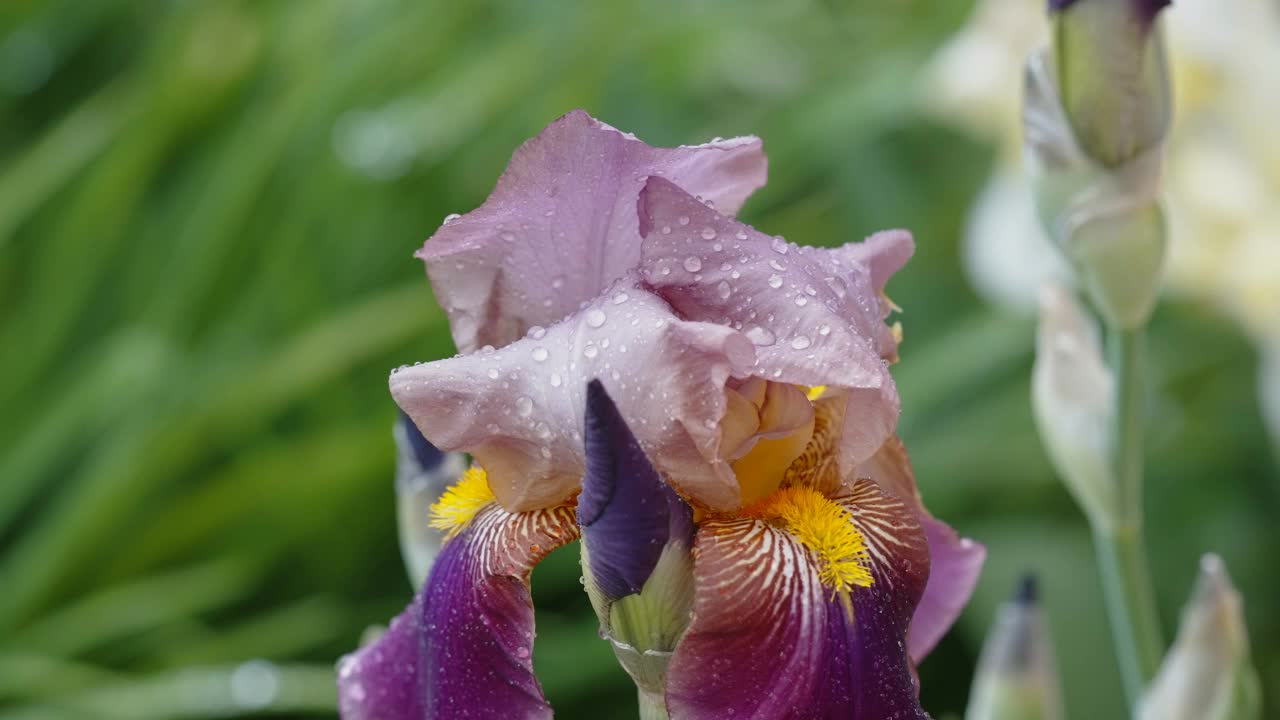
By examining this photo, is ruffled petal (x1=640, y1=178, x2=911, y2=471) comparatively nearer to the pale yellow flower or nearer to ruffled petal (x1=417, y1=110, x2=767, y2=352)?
ruffled petal (x1=417, y1=110, x2=767, y2=352)

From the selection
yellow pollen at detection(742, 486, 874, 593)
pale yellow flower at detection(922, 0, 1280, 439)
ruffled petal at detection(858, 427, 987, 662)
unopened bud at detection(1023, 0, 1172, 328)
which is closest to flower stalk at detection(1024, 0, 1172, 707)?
unopened bud at detection(1023, 0, 1172, 328)

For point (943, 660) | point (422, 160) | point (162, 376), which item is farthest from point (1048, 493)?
point (162, 376)

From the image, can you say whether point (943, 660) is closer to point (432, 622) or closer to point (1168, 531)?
point (1168, 531)

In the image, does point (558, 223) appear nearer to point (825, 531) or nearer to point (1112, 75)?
point (825, 531)

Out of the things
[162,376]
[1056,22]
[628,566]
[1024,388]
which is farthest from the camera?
[1024,388]

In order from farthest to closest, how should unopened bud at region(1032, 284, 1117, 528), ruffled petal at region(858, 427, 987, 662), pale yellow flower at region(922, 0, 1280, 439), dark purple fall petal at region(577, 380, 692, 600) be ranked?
pale yellow flower at region(922, 0, 1280, 439) < unopened bud at region(1032, 284, 1117, 528) < ruffled petal at region(858, 427, 987, 662) < dark purple fall petal at region(577, 380, 692, 600)

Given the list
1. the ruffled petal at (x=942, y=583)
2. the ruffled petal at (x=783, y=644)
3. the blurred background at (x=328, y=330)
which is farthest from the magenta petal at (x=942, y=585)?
the blurred background at (x=328, y=330)

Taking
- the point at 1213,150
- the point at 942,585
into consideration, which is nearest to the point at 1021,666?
the point at 942,585
